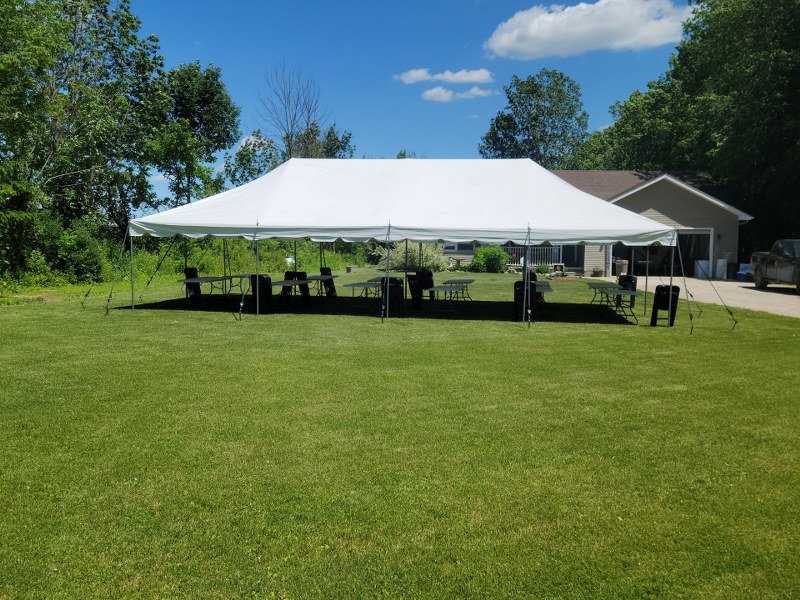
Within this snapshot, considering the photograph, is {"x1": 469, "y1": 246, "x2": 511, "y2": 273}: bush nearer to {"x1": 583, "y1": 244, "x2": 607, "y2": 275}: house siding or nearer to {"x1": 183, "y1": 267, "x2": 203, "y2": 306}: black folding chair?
{"x1": 583, "y1": 244, "x2": 607, "y2": 275}: house siding

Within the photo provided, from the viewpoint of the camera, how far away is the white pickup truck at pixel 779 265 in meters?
19.6

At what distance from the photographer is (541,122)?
62000mm

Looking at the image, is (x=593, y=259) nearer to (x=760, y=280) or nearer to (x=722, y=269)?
(x=722, y=269)

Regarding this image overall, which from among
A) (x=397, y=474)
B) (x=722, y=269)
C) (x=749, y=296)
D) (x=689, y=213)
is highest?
(x=689, y=213)

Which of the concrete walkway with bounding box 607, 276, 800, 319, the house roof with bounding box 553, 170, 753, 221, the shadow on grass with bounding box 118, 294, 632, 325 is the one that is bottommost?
the shadow on grass with bounding box 118, 294, 632, 325

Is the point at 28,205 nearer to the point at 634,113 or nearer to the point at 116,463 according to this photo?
the point at 116,463

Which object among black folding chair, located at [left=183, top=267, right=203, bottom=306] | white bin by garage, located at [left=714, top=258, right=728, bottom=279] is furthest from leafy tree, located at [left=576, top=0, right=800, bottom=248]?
black folding chair, located at [left=183, top=267, right=203, bottom=306]

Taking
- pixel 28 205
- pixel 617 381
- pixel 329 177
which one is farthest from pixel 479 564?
pixel 28 205

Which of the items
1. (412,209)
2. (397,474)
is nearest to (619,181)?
(412,209)

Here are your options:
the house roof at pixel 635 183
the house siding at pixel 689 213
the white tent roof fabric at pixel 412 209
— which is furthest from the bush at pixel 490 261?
the white tent roof fabric at pixel 412 209

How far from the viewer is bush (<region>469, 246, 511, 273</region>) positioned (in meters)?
31.3

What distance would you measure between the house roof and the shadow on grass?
1426cm

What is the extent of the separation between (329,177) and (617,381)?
984 centimetres

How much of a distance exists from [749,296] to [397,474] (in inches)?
702
